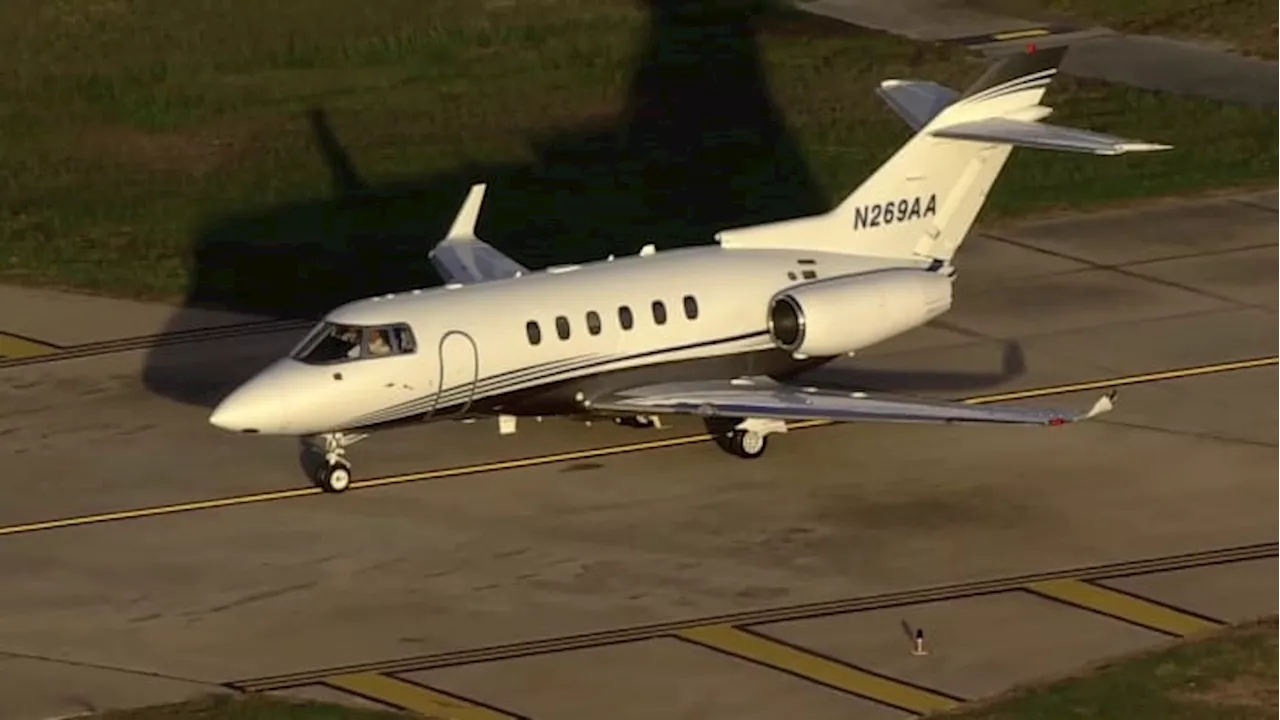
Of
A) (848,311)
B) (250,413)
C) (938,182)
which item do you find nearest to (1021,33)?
(938,182)

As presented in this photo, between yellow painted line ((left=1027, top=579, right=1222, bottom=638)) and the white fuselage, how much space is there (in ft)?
18.7

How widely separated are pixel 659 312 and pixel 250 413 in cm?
522

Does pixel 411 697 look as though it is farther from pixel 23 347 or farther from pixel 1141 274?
pixel 1141 274

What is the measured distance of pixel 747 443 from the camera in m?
37.5

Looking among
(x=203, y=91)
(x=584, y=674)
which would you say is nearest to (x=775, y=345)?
(x=584, y=674)

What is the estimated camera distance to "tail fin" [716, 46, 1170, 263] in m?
38.8

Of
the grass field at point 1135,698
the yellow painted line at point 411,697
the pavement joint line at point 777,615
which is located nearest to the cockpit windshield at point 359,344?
the pavement joint line at point 777,615

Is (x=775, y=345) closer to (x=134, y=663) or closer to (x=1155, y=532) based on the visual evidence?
(x=1155, y=532)

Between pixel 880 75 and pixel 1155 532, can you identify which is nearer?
pixel 1155 532

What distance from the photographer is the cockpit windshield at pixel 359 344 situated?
118 feet

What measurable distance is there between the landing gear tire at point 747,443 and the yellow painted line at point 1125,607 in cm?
529

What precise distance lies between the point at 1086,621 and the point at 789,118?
24.7 metres

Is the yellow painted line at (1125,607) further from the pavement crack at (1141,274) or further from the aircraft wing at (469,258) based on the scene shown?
the pavement crack at (1141,274)

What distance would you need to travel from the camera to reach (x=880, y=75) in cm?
5878
